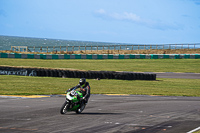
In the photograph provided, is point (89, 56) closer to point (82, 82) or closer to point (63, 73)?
point (63, 73)

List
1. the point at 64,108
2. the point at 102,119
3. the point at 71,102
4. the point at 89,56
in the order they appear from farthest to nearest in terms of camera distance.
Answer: the point at 89,56, the point at 64,108, the point at 71,102, the point at 102,119

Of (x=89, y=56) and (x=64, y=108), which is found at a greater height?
(x=89, y=56)

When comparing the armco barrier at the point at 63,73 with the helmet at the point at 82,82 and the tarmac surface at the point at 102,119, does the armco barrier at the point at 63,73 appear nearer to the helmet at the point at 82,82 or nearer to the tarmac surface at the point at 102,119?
the tarmac surface at the point at 102,119

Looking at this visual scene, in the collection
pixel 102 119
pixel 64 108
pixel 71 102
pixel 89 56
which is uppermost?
pixel 89 56

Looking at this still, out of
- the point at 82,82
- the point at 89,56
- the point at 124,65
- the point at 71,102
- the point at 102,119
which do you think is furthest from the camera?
the point at 89,56

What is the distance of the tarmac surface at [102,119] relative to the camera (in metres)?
11.3

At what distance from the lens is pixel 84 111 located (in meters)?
15.6

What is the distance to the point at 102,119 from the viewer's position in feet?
44.0

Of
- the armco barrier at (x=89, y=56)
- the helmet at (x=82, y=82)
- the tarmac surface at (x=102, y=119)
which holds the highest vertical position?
the armco barrier at (x=89, y=56)

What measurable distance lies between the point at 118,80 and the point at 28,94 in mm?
13732

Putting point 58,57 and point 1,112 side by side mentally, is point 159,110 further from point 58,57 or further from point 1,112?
point 58,57

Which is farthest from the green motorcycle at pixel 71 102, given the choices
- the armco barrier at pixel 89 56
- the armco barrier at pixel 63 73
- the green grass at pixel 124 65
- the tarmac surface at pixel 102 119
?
the armco barrier at pixel 89 56

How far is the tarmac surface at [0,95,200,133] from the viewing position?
11320 millimetres

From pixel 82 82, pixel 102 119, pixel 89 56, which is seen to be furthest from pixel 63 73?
pixel 89 56
